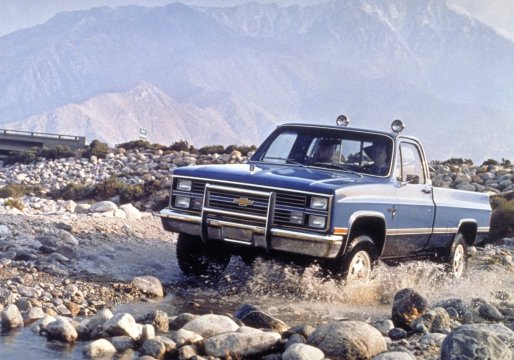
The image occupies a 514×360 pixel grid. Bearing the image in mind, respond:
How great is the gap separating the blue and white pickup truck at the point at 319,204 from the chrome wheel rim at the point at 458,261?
A: 0.27m

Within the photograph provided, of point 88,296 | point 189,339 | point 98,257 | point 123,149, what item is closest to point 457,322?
point 189,339

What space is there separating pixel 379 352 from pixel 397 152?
3.83m

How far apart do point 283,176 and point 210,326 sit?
230 centimetres

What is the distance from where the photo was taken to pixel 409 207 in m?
9.00

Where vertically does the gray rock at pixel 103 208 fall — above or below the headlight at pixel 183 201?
below

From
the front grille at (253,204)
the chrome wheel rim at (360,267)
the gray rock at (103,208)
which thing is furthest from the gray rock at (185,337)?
the gray rock at (103,208)

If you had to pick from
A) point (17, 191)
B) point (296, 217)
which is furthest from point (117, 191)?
point (296, 217)

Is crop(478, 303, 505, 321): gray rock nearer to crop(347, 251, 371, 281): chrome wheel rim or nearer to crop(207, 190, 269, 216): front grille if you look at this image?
crop(347, 251, 371, 281): chrome wheel rim

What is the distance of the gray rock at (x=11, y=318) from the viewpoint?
6.02 m

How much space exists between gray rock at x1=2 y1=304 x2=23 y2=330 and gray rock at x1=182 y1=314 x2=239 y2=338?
52.6 inches

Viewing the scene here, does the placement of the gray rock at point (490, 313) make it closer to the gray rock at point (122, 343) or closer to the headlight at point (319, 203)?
the headlight at point (319, 203)

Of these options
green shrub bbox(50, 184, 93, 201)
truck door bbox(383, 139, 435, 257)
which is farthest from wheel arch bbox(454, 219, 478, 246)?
green shrub bbox(50, 184, 93, 201)

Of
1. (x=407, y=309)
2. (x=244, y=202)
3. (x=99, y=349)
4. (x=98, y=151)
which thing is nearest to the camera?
(x=99, y=349)

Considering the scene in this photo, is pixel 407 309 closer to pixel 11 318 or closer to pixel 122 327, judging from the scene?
pixel 122 327
